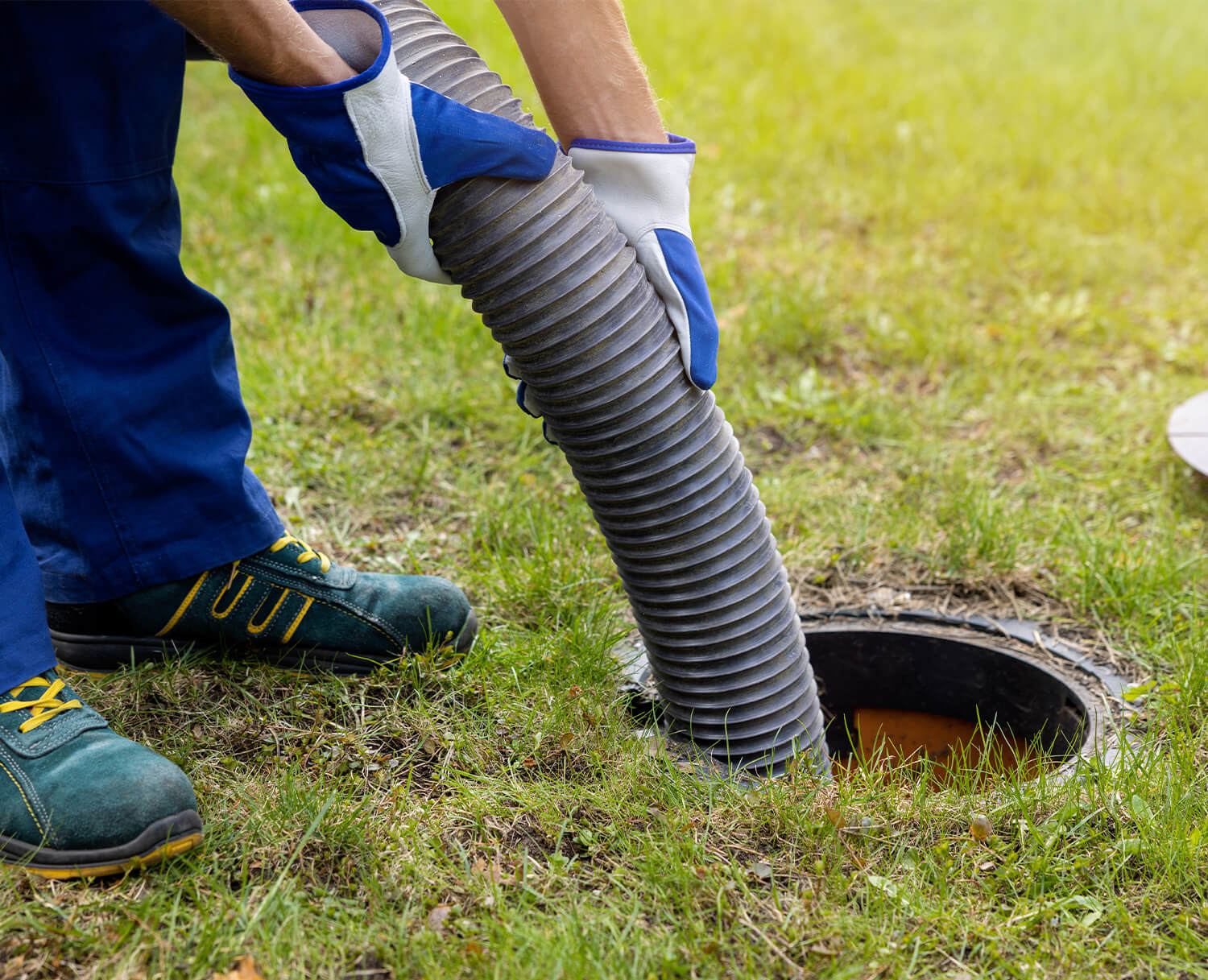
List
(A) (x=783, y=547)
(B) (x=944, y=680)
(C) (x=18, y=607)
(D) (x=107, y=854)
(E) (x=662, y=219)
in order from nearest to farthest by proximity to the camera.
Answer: (D) (x=107, y=854), (C) (x=18, y=607), (E) (x=662, y=219), (B) (x=944, y=680), (A) (x=783, y=547)

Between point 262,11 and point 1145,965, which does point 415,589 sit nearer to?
point 262,11

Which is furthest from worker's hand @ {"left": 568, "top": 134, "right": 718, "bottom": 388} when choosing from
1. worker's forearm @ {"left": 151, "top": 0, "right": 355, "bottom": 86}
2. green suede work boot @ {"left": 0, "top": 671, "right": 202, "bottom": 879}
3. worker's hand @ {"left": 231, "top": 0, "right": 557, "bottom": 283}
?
green suede work boot @ {"left": 0, "top": 671, "right": 202, "bottom": 879}

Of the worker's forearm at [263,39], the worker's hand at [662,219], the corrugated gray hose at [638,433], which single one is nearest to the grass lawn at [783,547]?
the corrugated gray hose at [638,433]

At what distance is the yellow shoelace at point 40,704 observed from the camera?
5.28 feet

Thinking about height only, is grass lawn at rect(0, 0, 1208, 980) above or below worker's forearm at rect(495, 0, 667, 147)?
below

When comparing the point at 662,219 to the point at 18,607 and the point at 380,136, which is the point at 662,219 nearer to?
the point at 380,136

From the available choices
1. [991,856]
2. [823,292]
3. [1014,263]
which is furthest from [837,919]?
[1014,263]

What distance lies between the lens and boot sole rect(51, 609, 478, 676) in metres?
2.03

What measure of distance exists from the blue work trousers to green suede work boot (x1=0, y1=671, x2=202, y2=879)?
9 centimetres

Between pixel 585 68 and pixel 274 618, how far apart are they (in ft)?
3.72

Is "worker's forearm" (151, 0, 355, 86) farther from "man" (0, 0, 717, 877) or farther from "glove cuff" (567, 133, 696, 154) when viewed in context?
"glove cuff" (567, 133, 696, 154)

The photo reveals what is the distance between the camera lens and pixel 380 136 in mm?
1501

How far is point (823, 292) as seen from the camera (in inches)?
149

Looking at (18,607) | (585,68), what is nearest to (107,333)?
(18,607)
